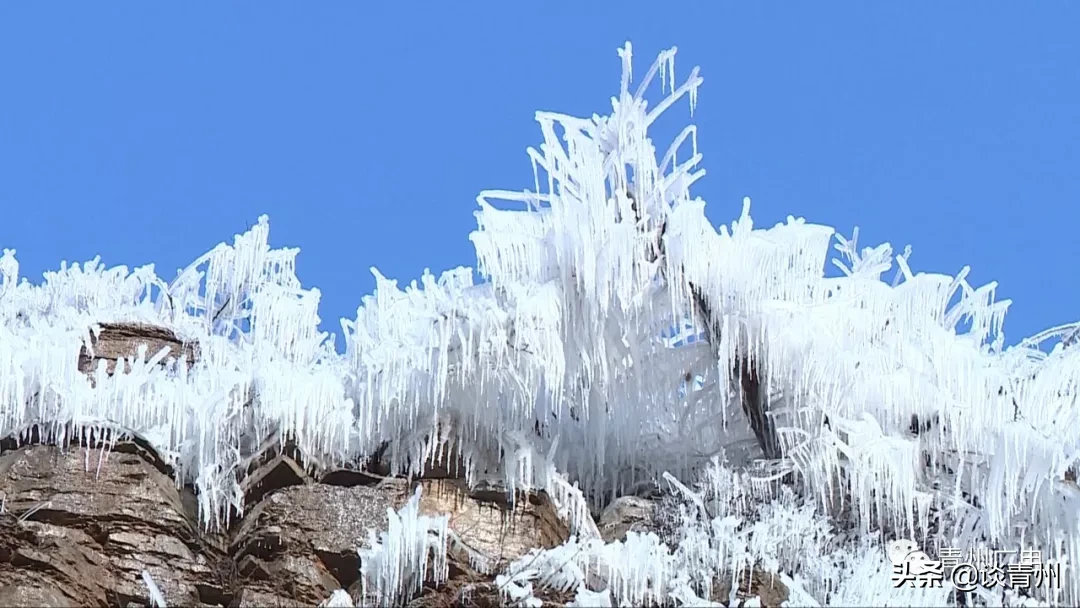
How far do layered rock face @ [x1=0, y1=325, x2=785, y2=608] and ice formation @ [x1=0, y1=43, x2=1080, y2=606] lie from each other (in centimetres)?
18

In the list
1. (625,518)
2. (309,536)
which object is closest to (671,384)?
(625,518)

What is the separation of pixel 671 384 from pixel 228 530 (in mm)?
3341

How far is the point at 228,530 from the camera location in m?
10.2

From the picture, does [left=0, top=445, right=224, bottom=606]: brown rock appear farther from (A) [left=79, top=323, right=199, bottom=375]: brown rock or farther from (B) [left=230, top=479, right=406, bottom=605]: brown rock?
(A) [left=79, top=323, right=199, bottom=375]: brown rock

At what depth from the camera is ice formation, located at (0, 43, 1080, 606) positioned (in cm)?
969

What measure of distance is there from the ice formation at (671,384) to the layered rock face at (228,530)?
0.60 feet

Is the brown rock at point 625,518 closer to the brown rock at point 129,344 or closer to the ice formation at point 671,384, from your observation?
the ice formation at point 671,384

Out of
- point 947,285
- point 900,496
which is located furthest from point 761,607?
point 947,285

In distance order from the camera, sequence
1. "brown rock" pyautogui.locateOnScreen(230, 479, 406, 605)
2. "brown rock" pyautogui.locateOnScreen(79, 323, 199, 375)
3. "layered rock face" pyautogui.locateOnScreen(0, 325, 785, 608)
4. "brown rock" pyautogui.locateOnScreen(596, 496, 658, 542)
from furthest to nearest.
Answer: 1. "brown rock" pyautogui.locateOnScreen(79, 323, 199, 375)
2. "brown rock" pyautogui.locateOnScreen(596, 496, 658, 542)
3. "brown rock" pyautogui.locateOnScreen(230, 479, 406, 605)
4. "layered rock face" pyautogui.locateOnScreen(0, 325, 785, 608)

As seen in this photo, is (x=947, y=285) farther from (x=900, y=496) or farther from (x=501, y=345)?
(x=501, y=345)

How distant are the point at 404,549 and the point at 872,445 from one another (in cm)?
317

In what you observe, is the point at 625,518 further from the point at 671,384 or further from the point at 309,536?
the point at 309,536

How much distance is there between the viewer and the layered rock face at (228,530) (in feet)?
29.8

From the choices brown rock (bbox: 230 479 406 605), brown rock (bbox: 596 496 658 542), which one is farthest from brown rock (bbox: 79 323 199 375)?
brown rock (bbox: 596 496 658 542)
